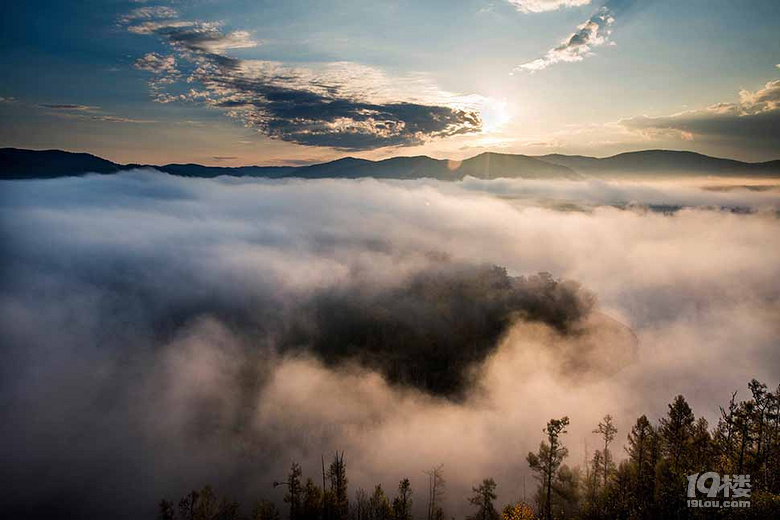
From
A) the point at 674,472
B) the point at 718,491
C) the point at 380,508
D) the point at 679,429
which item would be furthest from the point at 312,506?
the point at 718,491

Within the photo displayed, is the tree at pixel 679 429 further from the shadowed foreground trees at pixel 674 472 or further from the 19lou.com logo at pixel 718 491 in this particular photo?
the 19lou.com logo at pixel 718 491

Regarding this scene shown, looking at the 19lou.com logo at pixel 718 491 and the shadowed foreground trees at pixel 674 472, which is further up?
the 19lou.com logo at pixel 718 491

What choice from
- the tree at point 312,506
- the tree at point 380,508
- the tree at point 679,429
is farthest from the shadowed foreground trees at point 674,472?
the tree at point 380,508

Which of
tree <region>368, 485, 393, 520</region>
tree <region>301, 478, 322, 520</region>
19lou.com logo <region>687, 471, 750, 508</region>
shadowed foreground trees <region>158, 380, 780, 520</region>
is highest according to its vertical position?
19lou.com logo <region>687, 471, 750, 508</region>

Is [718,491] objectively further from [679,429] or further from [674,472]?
[679,429]

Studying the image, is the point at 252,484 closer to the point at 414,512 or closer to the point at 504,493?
the point at 414,512

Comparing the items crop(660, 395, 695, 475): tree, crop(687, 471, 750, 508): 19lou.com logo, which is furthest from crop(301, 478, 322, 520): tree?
crop(687, 471, 750, 508): 19lou.com logo

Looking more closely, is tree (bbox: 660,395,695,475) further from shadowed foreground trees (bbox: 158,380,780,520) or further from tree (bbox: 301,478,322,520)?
tree (bbox: 301,478,322,520)

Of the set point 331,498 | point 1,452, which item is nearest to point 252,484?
point 331,498

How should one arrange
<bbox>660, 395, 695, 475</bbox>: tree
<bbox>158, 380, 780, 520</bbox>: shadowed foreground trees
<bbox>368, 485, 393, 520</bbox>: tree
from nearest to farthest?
<bbox>158, 380, 780, 520</bbox>: shadowed foreground trees < <bbox>660, 395, 695, 475</bbox>: tree < <bbox>368, 485, 393, 520</bbox>: tree
